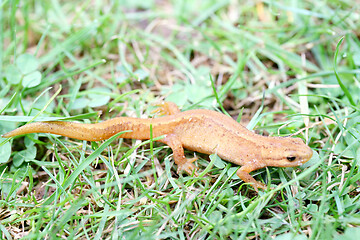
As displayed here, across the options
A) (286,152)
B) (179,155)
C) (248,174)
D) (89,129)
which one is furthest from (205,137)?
(89,129)

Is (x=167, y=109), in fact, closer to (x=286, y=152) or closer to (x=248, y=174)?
(x=248, y=174)

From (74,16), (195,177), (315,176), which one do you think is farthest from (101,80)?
(315,176)

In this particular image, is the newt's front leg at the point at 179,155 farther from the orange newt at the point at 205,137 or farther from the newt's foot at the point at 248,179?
the newt's foot at the point at 248,179

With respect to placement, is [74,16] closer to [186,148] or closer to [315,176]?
[186,148]

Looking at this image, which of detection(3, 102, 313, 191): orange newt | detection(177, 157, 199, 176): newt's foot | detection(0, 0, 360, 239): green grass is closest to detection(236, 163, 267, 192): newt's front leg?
detection(3, 102, 313, 191): orange newt

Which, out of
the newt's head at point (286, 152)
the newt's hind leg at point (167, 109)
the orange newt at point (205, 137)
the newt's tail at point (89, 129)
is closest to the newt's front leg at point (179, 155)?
the orange newt at point (205, 137)

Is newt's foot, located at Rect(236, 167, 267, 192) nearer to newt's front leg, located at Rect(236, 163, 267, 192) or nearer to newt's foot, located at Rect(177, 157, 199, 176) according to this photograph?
newt's front leg, located at Rect(236, 163, 267, 192)
